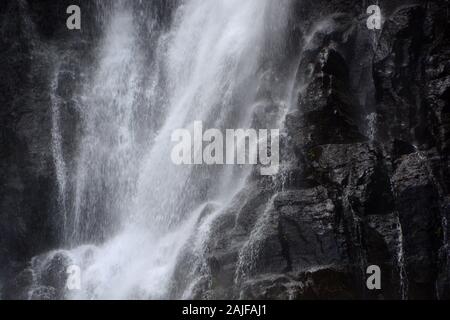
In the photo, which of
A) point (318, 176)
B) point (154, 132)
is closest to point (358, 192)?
point (318, 176)

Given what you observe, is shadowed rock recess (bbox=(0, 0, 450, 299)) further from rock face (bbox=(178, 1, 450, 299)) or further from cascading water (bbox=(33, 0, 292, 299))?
cascading water (bbox=(33, 0, 292, 299))

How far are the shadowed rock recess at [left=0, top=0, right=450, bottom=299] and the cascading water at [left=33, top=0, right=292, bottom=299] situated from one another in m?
0.38

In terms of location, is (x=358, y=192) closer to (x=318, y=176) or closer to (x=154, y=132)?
(x=318, y=176)

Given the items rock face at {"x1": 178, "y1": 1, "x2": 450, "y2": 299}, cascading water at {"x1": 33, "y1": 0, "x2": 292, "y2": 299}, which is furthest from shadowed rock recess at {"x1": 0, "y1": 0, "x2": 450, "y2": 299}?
cascading water at {"x1": 33, "y1": 0, "x2": 292, "y2": 299}

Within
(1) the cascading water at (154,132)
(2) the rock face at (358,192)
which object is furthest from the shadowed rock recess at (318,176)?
(1) the cascading water at (154,132)

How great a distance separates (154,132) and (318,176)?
8.45 meters

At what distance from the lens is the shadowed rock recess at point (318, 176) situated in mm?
13367

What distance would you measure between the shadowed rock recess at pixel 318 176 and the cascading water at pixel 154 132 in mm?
380

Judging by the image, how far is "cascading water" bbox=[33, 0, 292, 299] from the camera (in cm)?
1692

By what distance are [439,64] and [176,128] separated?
9.32 metres
